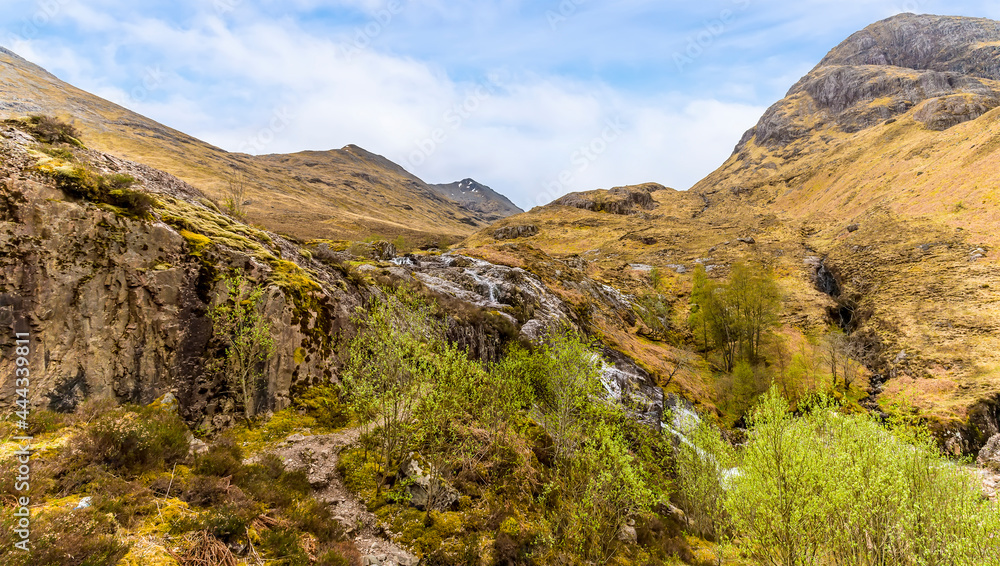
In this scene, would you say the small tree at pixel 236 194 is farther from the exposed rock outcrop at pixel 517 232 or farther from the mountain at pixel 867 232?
the exposed rock outcrop at pixel 517 232

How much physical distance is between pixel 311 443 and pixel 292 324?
21.5 feet

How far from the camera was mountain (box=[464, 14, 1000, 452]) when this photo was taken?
4003 cm

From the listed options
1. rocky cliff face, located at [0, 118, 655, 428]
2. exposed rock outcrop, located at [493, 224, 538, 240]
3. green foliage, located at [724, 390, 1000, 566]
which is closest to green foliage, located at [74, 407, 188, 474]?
rocky cliff face, located at [0, 118, 655, 428]

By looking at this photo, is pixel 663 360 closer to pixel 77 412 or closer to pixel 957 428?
pixel 957 428

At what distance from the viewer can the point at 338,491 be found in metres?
15.4

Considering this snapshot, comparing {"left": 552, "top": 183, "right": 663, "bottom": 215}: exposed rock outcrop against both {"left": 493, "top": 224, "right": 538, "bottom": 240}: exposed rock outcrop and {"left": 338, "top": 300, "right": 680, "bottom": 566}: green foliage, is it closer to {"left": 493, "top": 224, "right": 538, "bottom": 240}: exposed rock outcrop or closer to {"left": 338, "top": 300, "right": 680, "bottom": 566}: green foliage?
{"left": 493, "top": 224, "right": 538, "bottom": 240}: exposed rock outcrop

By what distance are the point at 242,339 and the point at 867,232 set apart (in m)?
100

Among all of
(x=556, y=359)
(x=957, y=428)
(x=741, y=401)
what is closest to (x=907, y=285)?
(x=957, y=428)

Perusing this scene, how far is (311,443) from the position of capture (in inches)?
687

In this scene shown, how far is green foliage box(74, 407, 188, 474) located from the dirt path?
423cm

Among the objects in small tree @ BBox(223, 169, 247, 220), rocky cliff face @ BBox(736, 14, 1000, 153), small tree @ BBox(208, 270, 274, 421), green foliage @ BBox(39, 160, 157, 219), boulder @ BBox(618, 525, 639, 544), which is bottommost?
boulder @ BBox(618, 525, 639, 544)

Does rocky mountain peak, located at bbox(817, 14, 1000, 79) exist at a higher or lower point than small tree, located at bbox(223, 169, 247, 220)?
higher

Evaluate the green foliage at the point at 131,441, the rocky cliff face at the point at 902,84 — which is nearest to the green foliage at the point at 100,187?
the green foliage at the point at 131,441

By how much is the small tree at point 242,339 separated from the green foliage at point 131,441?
370cm
